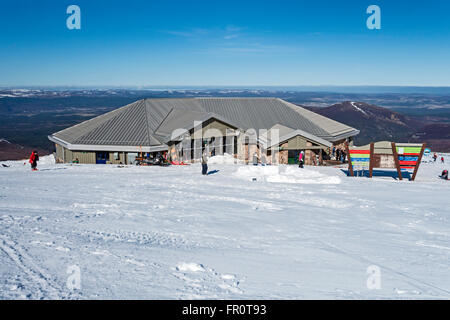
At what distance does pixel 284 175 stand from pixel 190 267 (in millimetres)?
12040

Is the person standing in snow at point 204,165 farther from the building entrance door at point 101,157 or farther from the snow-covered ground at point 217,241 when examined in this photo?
the building entrance door at point 101,157

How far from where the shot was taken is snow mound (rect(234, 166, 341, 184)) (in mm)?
18172

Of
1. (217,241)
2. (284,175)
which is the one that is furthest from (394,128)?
(217,241)

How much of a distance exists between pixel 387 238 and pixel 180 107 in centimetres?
3118

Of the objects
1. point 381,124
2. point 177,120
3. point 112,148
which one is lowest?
point 381,124

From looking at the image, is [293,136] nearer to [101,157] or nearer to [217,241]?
[101,157]

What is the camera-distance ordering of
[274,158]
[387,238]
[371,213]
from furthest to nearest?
[274,158], [371,213], [387,238]

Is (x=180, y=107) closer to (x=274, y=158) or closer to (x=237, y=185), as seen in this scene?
(x=274, y=158)

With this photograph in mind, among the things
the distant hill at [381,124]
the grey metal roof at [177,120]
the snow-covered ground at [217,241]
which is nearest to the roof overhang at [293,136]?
the grey metal roof at [177,120]

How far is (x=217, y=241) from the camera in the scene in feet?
29.6

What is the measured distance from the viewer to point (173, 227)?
32.8ft
